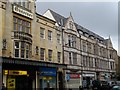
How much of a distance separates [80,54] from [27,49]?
65.3 feet

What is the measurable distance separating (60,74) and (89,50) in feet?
56.9

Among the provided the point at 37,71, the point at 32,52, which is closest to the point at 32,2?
the point at 32,52

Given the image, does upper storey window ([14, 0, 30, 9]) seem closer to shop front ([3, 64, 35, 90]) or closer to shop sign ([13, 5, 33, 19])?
shop sign ([13, 5, 33, 19])

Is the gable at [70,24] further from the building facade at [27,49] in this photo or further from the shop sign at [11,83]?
the shop sign at [11,83]

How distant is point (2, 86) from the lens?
2914 centimetres

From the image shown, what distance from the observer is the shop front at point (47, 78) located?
1463 inches

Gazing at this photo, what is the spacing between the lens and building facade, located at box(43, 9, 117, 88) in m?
46.7

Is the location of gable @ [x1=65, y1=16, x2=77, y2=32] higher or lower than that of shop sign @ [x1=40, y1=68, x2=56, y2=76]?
higher

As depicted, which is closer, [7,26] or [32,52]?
[7,26]

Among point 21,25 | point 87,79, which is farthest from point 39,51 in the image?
point 87,79

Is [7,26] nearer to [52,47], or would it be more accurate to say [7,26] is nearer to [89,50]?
[52,47]

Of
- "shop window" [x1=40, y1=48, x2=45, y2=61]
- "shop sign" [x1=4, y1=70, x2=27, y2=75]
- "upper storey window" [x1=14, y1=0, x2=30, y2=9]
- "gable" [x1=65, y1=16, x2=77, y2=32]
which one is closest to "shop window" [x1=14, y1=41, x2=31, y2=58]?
"shop sign" [x1=4, y1=70, x2=27, y2=75]

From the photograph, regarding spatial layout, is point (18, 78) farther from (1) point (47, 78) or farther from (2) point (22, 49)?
(1) point (47, 78)

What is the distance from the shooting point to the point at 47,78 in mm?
38781
